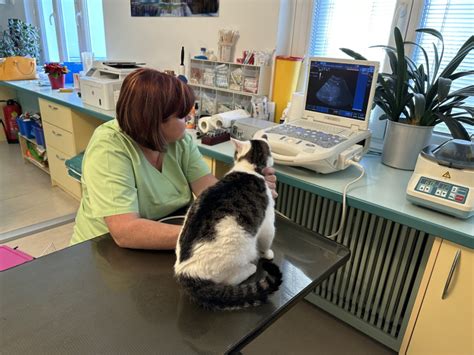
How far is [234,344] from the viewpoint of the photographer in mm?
671

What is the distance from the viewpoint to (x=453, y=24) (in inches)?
62.6

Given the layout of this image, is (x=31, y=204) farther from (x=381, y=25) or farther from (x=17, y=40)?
(x=381, y=25)

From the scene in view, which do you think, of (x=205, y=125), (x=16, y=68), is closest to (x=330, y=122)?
(x=205, y=125)

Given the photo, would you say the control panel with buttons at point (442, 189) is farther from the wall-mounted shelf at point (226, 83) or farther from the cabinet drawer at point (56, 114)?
the cabinet drawer at point (56, 114)

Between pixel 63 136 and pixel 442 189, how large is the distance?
8.67 ft

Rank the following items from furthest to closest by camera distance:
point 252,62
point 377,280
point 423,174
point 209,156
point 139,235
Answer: point 252,62 < point 209,156 < point 377,280 < point 423,174 < point 139,235

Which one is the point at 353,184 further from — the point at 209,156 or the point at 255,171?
the point at 209,156

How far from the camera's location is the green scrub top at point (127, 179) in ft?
3.24

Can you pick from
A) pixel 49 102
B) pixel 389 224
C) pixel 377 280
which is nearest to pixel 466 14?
pixel 389 224

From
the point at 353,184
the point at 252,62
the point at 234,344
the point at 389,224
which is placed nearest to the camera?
the point at 234,344

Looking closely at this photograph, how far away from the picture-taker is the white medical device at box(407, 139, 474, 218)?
3.44ft

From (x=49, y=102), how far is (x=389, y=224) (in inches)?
106

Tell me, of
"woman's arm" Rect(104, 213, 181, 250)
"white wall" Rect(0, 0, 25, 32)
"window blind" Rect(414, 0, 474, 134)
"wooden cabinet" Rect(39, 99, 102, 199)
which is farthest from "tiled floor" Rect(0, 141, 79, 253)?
"window blind" Rect(414, 0, 474, 134)

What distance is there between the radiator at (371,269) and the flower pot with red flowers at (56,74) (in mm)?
2455
